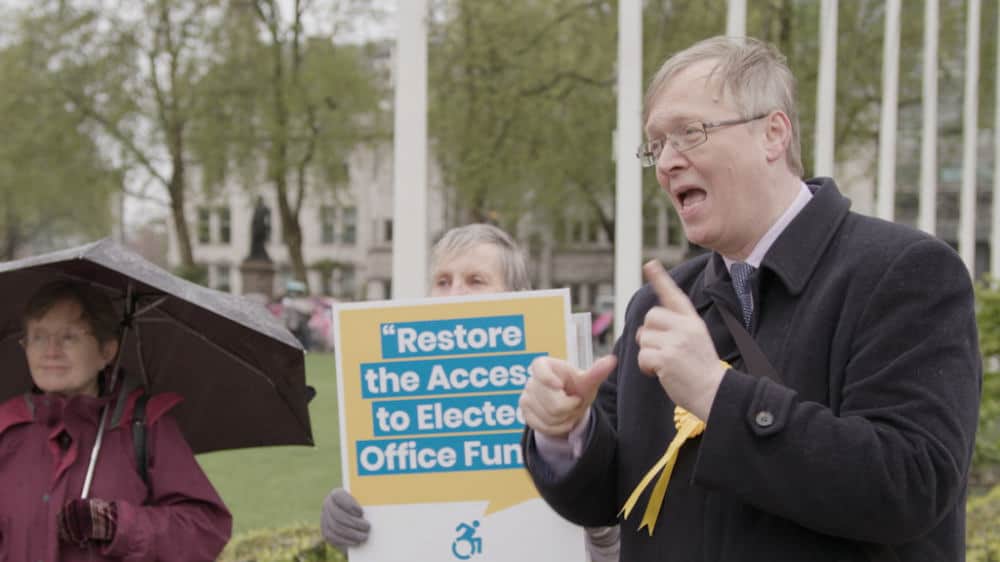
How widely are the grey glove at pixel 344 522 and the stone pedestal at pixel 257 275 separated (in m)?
29.5

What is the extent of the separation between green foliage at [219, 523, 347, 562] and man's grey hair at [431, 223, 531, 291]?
2.07 metres

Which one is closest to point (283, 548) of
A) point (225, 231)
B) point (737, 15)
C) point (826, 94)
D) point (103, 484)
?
point (103, 484)

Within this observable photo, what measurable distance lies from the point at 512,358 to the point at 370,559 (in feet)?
2.05

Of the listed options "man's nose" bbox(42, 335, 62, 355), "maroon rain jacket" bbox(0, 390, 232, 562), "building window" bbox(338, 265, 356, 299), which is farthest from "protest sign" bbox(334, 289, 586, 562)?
"building window" bbox(338, 265, 356, 299)

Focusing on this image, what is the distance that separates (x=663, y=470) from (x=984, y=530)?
4.74 metres

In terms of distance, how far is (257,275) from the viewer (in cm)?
3238

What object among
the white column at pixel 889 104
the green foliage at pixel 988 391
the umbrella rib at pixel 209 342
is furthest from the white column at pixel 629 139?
the white column at pixel 889 104

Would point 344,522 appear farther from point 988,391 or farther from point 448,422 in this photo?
point 988,391

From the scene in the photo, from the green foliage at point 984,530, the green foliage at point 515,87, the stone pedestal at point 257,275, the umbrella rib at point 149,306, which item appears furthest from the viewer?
the stone pedestal at point 257,275

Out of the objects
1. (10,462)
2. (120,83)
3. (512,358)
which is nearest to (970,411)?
(512,358)

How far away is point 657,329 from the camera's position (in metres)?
1.60

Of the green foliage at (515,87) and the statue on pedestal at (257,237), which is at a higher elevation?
the green foliage at (515,87)

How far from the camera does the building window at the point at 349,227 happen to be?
58000mm

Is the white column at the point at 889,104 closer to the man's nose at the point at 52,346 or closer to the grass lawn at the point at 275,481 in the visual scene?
the grass lawn at the point at 275,481
